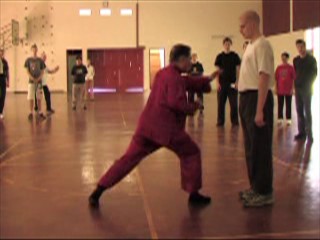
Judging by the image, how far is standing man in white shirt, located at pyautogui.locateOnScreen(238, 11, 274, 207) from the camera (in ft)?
17.3

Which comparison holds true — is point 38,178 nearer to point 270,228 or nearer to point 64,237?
point 64,237

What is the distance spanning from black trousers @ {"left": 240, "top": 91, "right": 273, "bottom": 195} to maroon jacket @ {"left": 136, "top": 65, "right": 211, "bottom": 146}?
0.67m

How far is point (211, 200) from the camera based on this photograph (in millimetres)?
5789

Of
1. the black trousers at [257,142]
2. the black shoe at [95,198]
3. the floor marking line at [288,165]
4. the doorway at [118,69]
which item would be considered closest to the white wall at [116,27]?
the doorway at [118,69]

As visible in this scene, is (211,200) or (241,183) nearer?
(211,200)

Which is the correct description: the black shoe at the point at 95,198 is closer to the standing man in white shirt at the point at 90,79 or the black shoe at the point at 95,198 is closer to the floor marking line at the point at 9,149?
the floor marking line at the point at 9,149

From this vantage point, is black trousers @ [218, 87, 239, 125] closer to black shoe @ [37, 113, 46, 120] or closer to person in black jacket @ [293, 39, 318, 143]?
person in black jacket @ [293, 39, 318, 143]

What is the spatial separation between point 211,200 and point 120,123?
840 cm

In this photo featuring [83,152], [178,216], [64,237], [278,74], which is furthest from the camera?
[278,74]

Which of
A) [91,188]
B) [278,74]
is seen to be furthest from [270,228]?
[278,74]

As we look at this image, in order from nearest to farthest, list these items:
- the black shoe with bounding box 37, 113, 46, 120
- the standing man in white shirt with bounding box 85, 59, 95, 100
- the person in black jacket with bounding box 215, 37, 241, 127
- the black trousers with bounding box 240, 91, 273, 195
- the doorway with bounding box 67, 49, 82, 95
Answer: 1. the black trousers with bounding box 240, 91, 273, 195
2. the person in black jacket with bounding box 215, 37, 241, 127
3. the black shoe with bounding box 37, 113, 46, 120
4. the standing man in white shirt with bounding box 85, 59, 95, 100
5. the doorway with bounding box 67, 49, 82, 95

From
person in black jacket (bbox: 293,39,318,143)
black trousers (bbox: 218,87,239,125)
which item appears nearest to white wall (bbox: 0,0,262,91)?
black trousers (bbox: 218,87,239,125)

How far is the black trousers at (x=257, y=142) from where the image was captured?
5379 mm

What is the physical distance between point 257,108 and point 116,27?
1146 inches
